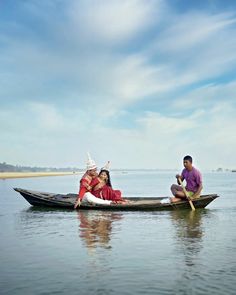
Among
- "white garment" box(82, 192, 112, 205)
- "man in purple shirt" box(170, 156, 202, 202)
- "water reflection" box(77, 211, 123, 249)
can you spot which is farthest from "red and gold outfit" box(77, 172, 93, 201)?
"man in purple shirt" box(170, 156, 202, 202)

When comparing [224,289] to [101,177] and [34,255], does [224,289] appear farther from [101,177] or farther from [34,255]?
[101,177]

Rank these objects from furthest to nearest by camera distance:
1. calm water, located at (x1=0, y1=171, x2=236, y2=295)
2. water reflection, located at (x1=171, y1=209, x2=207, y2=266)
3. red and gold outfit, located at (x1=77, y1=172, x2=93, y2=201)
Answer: red and gold outfit, located at (x1=77, y1=172, x2=93, y2=201), water reflection, located at (x1=171, y1=209, x2=207, y2=266), calm water, located at (x1=0, y1=171, x2=236, y2=295)

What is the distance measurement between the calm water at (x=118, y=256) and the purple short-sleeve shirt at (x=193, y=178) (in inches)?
90.9

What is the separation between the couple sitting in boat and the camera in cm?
1773

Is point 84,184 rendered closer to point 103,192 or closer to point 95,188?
point 95,188

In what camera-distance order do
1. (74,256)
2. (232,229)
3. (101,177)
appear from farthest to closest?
(101,177) < (232,229) < (74,256)

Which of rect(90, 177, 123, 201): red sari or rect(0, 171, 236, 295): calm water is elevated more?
rect(90, 177, 123, 201): red sari

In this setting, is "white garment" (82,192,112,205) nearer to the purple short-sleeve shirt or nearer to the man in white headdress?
the man in white headdress

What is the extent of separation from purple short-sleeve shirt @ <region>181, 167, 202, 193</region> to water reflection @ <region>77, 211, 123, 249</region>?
297 cm

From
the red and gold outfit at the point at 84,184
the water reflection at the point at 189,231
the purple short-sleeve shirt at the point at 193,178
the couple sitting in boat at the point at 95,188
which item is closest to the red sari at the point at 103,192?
the couple sitting in boat at the point at 95,188

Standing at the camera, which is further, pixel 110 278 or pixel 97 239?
pixel 97 239

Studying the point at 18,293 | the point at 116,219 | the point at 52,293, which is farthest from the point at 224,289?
the point at 116,219

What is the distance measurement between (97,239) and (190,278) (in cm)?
404

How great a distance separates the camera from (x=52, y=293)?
6348 millimetres
